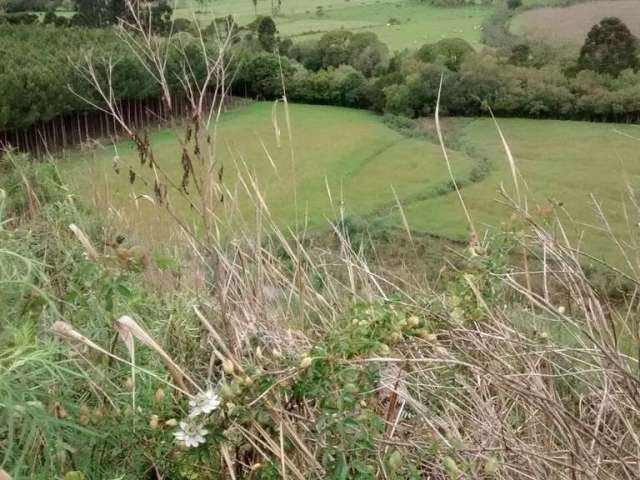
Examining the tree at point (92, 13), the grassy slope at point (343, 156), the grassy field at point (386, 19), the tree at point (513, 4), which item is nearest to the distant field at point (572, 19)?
the tree at point (513, 4)

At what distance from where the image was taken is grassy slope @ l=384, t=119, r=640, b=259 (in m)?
15.9

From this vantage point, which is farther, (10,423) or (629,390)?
(629,390)

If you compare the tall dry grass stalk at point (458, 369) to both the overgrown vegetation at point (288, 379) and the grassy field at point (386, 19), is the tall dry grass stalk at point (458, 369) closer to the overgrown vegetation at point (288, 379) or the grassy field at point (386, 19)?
the overgrown vegetation at point (288, 379)

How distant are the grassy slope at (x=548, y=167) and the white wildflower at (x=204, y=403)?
1185 centimetres

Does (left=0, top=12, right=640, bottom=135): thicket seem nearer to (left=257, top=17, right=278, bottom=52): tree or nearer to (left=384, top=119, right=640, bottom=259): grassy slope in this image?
(left=257, top=17, right=278, bottom=52): tree

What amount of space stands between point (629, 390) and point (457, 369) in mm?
528

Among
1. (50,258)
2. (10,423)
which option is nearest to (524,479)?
(10,423)

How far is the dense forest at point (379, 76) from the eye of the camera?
1998 cm

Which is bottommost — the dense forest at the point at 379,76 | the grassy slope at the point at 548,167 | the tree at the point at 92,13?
the grassy slope at the point at 548,167

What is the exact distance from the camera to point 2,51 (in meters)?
21.9

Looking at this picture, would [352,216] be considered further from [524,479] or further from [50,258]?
[524,479]

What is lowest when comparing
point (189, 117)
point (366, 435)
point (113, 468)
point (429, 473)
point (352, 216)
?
point (352, 216)

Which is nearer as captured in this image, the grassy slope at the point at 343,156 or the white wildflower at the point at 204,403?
the white wildflower at the point at 204,403

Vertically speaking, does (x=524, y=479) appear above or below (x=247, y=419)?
below
